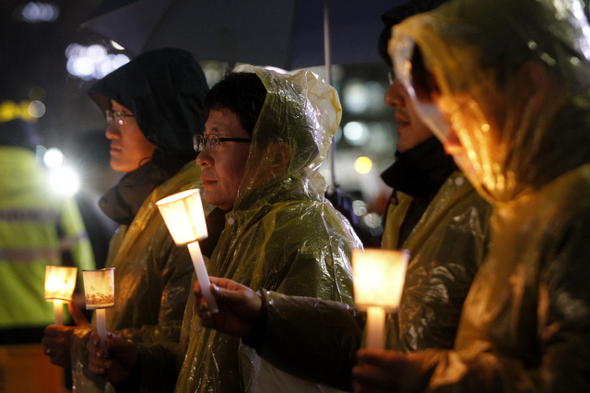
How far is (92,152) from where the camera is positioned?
5.66m

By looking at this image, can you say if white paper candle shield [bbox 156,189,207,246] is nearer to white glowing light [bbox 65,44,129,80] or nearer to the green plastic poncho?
the green plastic poncho

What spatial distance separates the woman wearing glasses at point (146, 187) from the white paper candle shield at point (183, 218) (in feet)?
2.95

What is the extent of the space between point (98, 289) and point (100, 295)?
26mm

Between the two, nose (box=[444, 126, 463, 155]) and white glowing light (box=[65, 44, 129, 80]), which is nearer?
nose (box=[444, 126, 463, 155])

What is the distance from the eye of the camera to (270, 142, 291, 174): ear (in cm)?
253

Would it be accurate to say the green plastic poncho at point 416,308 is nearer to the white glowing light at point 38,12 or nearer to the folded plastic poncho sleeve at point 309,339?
the folded plastic poncho sleeve at point 309,339

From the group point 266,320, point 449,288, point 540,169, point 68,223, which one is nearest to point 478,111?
point 540,169

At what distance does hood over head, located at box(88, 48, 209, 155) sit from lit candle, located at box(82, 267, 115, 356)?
46.9 inches

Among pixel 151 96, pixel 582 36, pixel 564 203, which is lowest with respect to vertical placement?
pixel 564 203

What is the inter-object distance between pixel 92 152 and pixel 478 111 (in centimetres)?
497

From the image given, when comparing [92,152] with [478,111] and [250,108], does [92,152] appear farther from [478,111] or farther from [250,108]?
[478,111]

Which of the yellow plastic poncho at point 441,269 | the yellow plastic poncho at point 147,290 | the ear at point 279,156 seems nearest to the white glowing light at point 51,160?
the yellow plastic poncho at point 147,290

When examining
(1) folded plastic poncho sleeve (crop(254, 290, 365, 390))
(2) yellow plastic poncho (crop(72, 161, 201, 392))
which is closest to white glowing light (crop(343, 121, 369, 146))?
(2) yellow plastic poncho (crop(72, 161, 201, 392))

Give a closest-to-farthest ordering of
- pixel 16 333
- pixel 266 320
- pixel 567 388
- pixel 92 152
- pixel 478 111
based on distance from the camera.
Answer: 1. pixel 567 388
2. pixel 478 111
3. pixel 266 320
4. pixel 16 333
5. pixel 92 152
